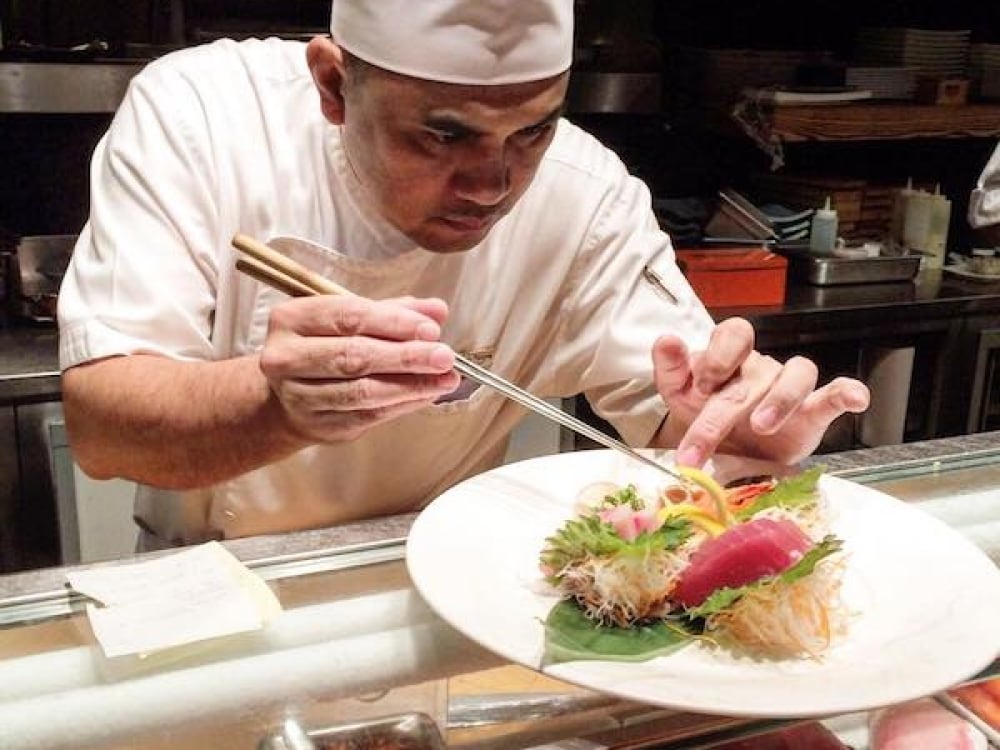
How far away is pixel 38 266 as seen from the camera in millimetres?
3537

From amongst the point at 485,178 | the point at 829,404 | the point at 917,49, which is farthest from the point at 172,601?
the point at 917,49

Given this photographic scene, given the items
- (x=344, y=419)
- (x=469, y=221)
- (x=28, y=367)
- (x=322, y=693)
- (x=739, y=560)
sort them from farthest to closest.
→ (x=28, y=367), (x=469, y=221), (x=344, y=419), (x=739, y=560), (x=322, y=693)

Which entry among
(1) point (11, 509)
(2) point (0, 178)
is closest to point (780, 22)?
(2) point (0, 178)

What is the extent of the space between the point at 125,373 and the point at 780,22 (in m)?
3.92

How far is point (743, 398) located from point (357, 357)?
1.97 feet

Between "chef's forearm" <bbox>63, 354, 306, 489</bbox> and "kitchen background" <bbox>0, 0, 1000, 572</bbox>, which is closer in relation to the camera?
"chef's forearm" <bbox>63, 354, 306, 489</bbox>

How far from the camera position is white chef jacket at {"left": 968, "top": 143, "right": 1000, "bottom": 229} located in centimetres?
441

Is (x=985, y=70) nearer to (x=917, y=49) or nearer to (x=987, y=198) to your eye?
(x=917, y=49)

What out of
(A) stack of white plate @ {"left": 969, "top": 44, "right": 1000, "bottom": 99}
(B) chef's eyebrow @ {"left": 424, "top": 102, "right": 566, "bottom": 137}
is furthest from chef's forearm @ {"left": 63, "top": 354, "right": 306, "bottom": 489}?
(A) stack of white plate @ {"left": 969, "top": 44, "right": 1000, "bottom": 99}

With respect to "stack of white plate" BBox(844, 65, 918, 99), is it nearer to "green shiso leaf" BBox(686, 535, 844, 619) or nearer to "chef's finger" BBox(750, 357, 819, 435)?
"chef's finger" BBox(750, 357, 819, 435)

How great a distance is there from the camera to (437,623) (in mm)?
1119

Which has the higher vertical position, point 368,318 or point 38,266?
point 368,318

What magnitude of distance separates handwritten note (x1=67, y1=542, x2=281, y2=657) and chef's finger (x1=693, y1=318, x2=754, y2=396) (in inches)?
27.7

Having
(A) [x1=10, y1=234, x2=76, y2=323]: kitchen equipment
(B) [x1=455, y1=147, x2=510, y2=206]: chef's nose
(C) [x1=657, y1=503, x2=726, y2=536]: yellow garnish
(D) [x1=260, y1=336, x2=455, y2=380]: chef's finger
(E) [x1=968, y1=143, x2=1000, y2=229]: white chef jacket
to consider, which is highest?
(B) [x1=455, y1=147, x2=510, y2=206]: chef's nose
